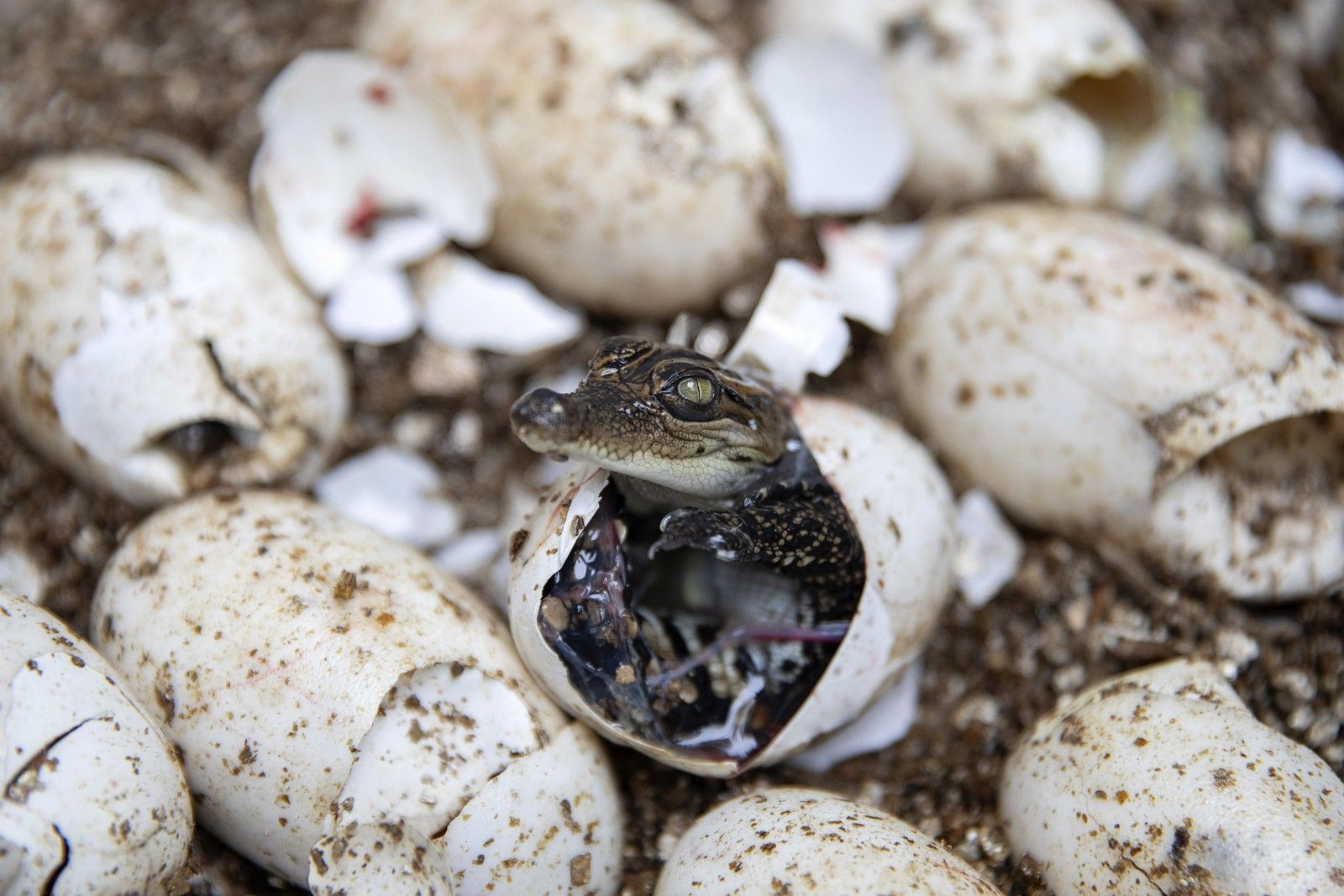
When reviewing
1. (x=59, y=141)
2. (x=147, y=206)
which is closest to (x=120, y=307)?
(x=147, y=206)

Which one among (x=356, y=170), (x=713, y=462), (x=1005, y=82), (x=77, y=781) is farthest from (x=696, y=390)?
(x=1005, y=82)

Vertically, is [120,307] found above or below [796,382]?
above

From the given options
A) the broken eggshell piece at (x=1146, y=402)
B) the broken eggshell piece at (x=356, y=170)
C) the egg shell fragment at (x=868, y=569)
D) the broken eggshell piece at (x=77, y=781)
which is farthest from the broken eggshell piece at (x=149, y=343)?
the broken eggshell piece at (x=1146, y=402)

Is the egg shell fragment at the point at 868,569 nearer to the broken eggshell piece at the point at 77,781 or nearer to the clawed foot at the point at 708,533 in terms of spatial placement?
the clawed foot at the point at 708,533

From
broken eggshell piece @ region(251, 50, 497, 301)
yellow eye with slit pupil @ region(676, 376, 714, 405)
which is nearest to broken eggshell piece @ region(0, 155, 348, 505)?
broken eggshell piece @ region(251, 50, 497, 301)

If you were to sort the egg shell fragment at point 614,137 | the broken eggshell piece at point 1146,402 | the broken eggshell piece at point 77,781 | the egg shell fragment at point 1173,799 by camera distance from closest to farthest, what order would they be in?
the broken eggshell piece at point 77,781 → the egg shell fragment at point 1173,799 → the broken eggshell piece at point 1146,402 → the egg shell fragment at point 614,137

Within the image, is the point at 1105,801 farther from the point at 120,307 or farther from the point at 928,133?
the point at 120,307
